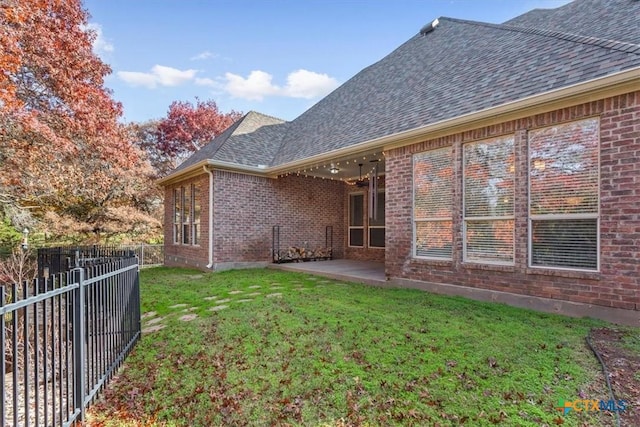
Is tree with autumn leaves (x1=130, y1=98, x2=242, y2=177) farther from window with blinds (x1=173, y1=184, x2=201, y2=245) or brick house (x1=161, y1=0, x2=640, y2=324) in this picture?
brick house (x1=161, y1=0, x2=640, y2=324)

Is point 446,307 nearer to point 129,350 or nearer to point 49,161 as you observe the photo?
point 129,350

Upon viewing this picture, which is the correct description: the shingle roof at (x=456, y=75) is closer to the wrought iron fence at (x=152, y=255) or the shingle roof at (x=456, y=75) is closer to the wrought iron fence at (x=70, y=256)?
the wrought iron fence at (x=70, y=256)

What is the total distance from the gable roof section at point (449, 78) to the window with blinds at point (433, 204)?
778mm

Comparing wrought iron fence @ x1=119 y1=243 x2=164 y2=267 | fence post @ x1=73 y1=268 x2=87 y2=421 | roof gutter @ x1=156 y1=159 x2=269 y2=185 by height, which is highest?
roof gutter @ x1=156 y1=159 x2=269 y2=185

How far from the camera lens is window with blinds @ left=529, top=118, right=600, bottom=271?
15.0 feet

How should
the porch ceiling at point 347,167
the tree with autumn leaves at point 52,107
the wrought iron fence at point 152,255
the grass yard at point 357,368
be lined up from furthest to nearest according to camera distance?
the wrought iron fence at point 152,255 < the porch ceiling at point 347,167 < the tree with autumn leaves at point 52,107 < the grass yard at point 357,368

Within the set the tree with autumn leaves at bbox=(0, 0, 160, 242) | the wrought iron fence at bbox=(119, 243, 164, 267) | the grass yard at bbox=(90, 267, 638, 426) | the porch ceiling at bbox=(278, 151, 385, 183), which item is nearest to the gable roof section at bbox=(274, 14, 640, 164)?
the porch ceiling at bbox=(278, 151, 385, 183)

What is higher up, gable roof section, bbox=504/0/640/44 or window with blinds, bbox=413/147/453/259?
gable roof section, bbox=504/0/640/44

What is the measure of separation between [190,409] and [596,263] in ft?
17.0

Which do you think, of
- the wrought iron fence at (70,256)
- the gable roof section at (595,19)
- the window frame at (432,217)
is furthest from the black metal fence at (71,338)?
the gable roof section at (595,19)

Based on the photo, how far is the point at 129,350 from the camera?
4023 mm

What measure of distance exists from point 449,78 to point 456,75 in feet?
0.53

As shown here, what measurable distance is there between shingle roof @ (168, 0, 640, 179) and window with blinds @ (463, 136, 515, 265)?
75 cm

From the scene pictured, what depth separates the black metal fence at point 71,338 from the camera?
211 cm
